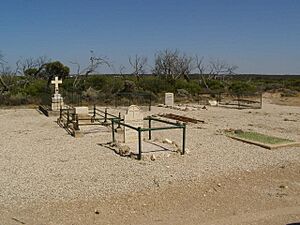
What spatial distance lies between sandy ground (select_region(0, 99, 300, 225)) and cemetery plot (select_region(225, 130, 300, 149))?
0.28 meters

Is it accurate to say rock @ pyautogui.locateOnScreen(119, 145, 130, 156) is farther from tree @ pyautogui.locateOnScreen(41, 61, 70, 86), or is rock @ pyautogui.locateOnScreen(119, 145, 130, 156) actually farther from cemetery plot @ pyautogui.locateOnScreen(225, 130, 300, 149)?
tree @ pyautogui.locateOnScreen(41, 61, 70, 86)

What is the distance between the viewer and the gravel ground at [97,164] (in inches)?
262

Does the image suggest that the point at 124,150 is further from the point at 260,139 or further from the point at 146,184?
the point at 260,139

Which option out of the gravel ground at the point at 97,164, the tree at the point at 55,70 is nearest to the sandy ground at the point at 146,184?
the gravel ground at the point at 97,164

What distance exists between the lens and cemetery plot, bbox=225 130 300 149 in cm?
1073

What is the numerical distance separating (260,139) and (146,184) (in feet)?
19.7

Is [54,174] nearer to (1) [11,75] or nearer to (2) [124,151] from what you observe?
(2) [124,151]

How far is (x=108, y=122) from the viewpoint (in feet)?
49.6

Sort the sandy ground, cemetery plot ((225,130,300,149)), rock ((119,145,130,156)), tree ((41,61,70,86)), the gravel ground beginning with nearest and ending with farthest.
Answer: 1. the sandy ground
2. the gravel ground
3. rock ((119,145,130,156))
4. cemetery plot ((225,130,300,149))
5. tree ((41,61,70,86))

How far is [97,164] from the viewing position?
27.8ft

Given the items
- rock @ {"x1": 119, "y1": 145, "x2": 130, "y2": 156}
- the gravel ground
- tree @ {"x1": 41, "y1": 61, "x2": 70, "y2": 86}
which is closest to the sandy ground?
the gravel ground

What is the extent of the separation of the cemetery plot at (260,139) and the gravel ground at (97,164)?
27 cm

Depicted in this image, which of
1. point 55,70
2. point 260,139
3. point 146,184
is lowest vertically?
point 146,184

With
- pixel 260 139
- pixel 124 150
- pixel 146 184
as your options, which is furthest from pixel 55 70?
pixel 146 184
